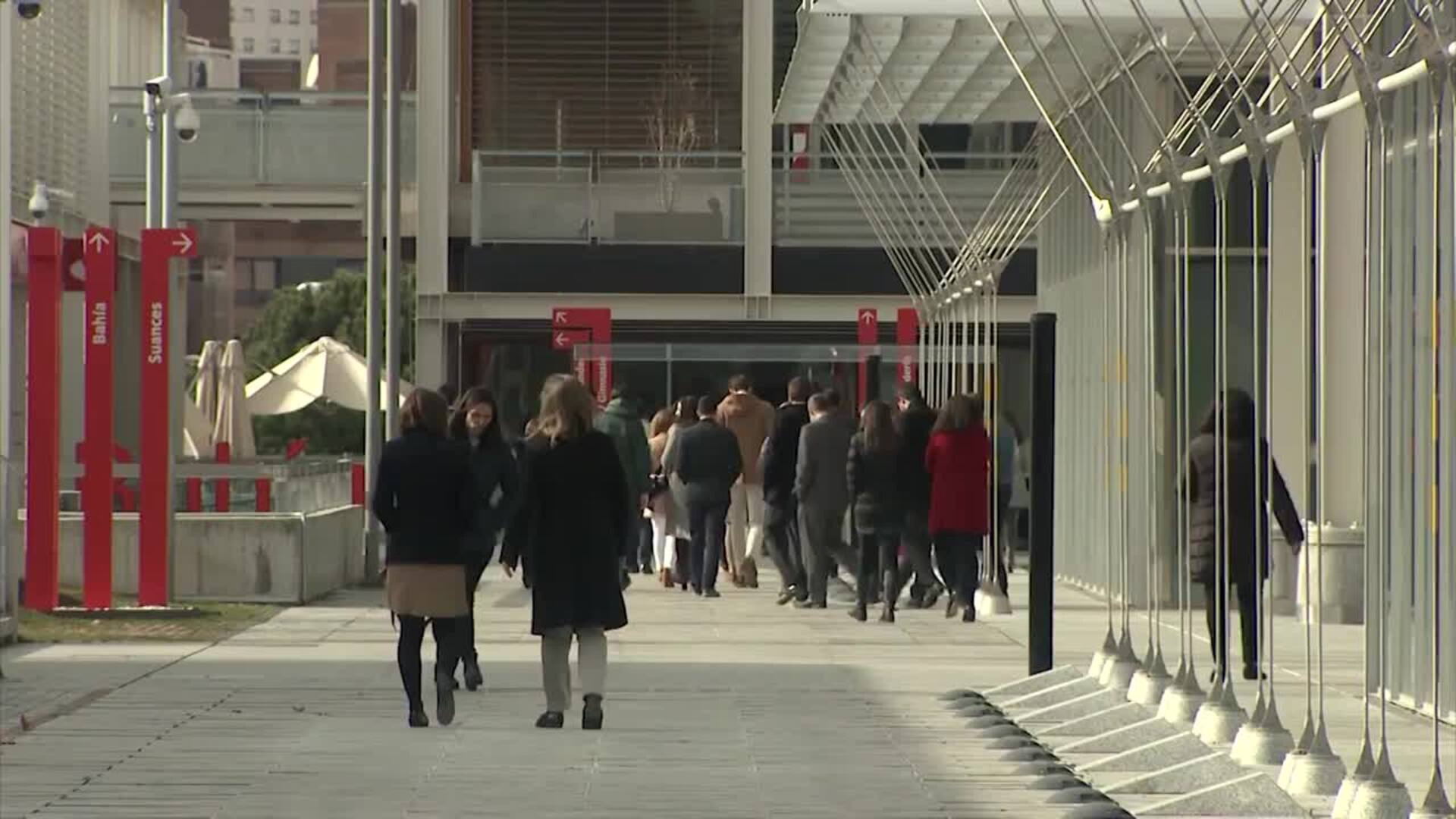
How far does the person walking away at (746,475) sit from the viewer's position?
26359mm

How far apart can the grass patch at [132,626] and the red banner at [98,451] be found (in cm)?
31

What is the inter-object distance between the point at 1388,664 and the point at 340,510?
502 inches

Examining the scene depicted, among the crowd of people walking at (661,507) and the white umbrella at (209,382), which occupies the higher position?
the white umbrella at (209,382)

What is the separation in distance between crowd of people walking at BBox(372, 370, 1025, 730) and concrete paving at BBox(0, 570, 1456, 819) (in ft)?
1.82

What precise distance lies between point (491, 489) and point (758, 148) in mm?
27313

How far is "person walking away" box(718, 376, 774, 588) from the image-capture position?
26.4 meters

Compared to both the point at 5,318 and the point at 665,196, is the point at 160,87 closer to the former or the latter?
the point at 665,196

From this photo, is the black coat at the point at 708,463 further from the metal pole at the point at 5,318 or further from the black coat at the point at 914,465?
the metal pole at the point at 5,318

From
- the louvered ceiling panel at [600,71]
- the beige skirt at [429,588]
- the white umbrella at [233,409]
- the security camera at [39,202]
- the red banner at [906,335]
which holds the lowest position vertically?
the beige skirt at [429,588]

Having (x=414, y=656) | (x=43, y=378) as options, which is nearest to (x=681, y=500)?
(x=43, y=378)

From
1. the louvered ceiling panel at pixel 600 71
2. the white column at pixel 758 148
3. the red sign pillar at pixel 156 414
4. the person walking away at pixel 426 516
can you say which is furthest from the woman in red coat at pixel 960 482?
the louvered ceiling panel at pixel 600 71

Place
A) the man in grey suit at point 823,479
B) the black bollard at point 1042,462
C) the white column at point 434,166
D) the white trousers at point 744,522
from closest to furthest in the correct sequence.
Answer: the black bollard at point 1042,462, the man in grey suit at point 823,479, the white trousers at point 744,522, the white column at point 434,166

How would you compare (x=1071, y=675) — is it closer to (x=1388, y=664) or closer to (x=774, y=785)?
(x=1388, y=664)

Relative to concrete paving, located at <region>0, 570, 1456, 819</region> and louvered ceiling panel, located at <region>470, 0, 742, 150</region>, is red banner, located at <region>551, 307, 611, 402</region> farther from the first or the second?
concrete paving, located at <region>0, 570, 1456, 819</region>
